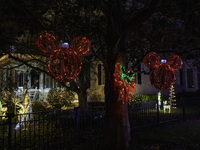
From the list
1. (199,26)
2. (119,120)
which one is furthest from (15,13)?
(199,26)

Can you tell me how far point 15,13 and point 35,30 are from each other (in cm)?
58

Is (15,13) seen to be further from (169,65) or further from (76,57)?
(169,65)

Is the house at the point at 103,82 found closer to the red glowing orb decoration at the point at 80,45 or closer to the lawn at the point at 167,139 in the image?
the lawn at the point at 167,139

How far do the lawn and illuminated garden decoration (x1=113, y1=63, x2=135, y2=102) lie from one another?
1953 millimetres

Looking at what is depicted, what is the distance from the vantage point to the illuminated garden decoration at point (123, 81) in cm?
684

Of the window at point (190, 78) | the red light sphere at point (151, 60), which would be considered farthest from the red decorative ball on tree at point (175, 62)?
the window at point (190, 78)

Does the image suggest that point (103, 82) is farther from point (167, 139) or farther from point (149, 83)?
point (167, 139)

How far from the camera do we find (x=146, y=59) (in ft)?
26.0

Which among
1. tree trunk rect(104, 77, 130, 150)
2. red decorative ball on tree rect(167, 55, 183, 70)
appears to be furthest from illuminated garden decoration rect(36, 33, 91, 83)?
red decorative ball on tree rect(167, 55, 183, 70)

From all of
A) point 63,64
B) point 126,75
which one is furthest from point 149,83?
point 63,64

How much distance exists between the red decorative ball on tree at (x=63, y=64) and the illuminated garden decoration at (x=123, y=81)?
1.67m

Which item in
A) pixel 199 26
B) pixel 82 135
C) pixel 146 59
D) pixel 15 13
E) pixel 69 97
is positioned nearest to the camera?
pixel 15 13

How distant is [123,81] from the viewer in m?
6.84

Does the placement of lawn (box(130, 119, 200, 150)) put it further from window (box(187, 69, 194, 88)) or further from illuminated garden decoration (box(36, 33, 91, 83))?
window (box(187, 69, 194, 88))
